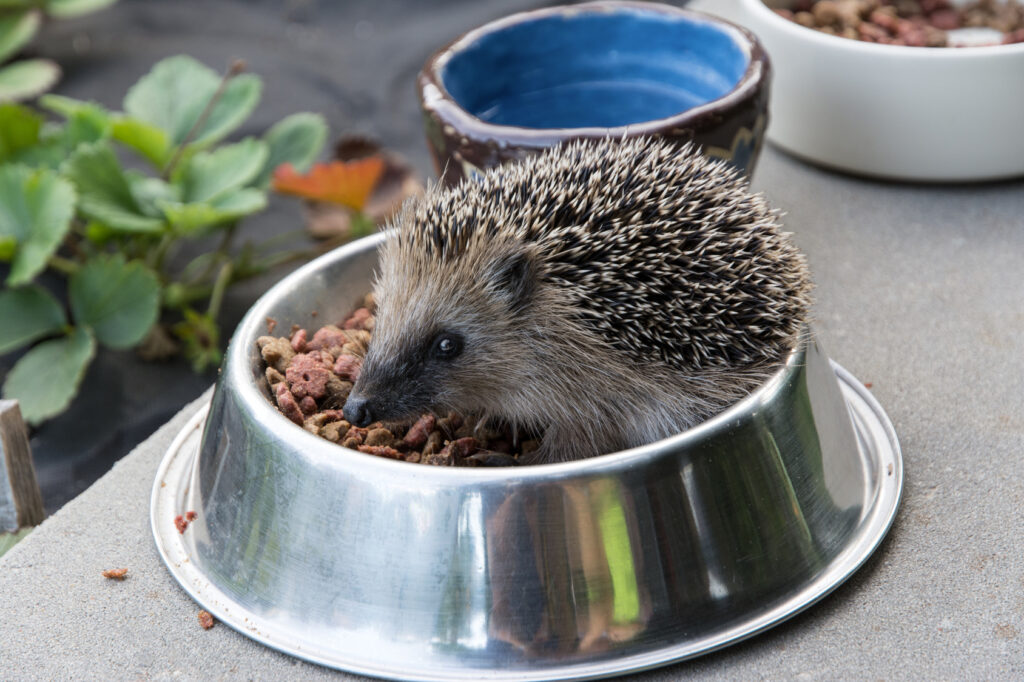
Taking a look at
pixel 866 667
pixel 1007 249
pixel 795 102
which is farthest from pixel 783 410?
pixel 795 102

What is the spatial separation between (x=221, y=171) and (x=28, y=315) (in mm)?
535

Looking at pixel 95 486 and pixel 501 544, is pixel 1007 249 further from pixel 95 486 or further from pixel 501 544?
pixel 95 486

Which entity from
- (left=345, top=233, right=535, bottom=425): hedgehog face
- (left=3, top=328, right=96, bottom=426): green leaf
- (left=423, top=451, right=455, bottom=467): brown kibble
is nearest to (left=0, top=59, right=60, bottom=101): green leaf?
(left=3, top=328, right=96, bottom=426): green leaf

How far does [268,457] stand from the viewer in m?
1.41

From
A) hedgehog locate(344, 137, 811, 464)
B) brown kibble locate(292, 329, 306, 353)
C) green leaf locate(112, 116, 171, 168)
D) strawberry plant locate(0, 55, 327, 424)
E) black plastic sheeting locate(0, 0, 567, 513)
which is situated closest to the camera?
hedgehog locate(344, 137, 811, 464)

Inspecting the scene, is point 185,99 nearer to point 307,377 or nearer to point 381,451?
point 307,377

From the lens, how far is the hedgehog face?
1456mm

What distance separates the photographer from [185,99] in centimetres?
268

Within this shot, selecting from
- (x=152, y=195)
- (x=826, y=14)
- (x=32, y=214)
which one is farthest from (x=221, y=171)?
(x=826, y=14)

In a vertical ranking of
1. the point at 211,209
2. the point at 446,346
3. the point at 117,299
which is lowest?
the point at 117,299

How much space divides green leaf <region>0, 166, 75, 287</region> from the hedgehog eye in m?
1.09

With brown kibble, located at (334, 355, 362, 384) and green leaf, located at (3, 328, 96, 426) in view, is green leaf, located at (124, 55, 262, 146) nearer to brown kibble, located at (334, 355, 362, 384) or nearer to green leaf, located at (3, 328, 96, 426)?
green leaf, located at (3, 328, 96, 426)

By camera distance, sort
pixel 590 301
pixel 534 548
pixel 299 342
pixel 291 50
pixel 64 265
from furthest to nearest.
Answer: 1. pixel 291 50
2. pixel 64 265
3. pixel 299 342
4. pixel 590 301
5. pixel 534 548

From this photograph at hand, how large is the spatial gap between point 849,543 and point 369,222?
171 centimetres
